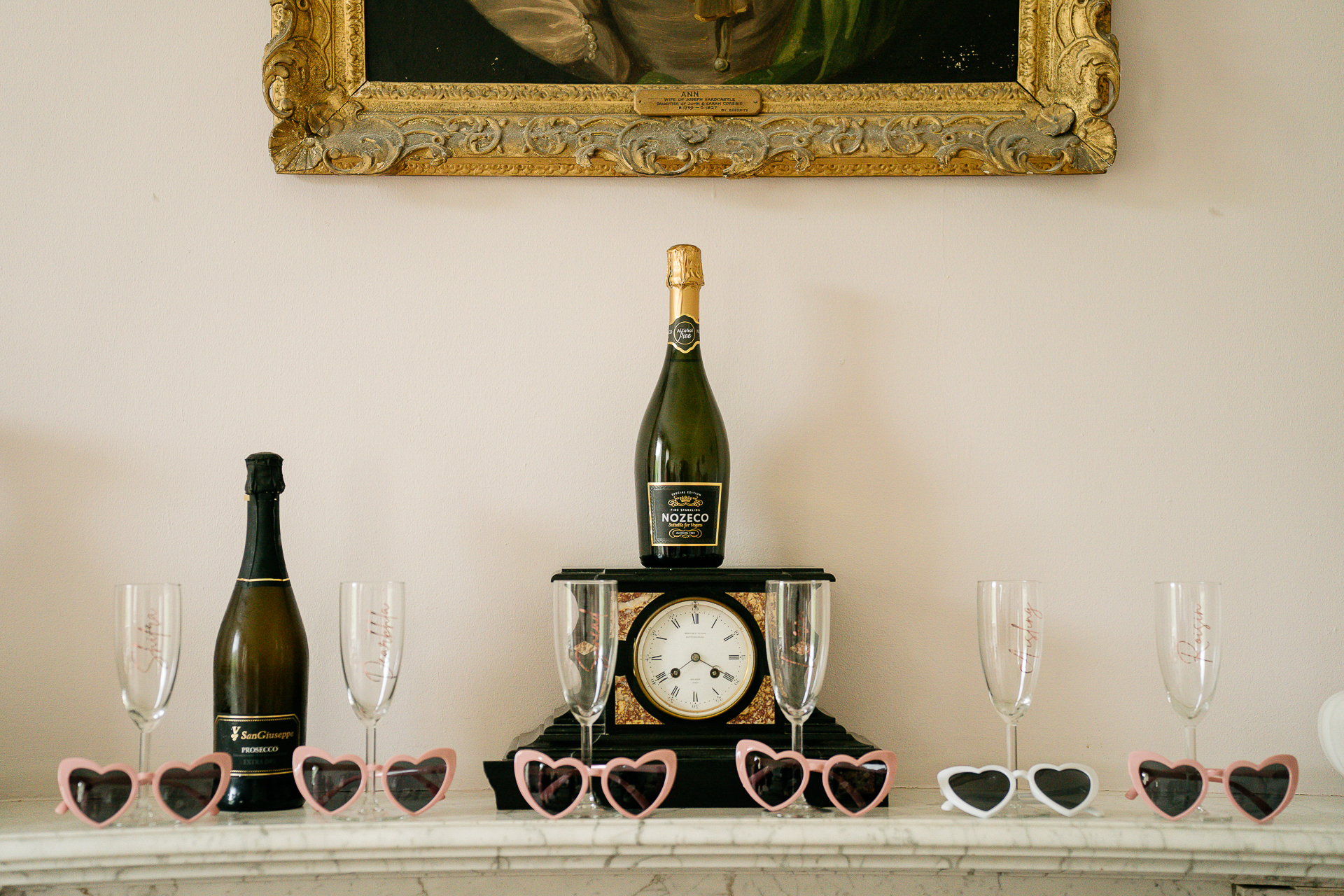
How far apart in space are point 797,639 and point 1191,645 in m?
0.42

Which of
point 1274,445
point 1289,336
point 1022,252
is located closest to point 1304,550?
point 1274,445

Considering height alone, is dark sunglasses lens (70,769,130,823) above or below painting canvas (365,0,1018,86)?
below

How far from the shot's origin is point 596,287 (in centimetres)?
123

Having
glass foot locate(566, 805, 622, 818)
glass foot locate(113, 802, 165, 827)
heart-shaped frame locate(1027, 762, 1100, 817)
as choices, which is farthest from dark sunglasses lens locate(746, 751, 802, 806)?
glass foot locate(113, 802, 165, 827)

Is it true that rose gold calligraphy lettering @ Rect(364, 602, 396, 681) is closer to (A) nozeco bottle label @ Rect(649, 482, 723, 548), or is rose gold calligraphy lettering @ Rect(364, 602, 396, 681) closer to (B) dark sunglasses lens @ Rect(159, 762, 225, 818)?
(B) dark sunglasses lens @ Rect(159, 762, 225, 818)

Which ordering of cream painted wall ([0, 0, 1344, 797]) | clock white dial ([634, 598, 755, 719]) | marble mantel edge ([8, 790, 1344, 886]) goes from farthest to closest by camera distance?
cream painted wall ([0, 0, 1344, 797]) < clock white dial ([634, 598, 755, 719]) < marble mantel edge ([8, 790, 1344, 886])

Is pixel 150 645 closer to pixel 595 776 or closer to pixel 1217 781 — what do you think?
pixel 595 776

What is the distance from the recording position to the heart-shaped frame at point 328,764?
3.11 feet

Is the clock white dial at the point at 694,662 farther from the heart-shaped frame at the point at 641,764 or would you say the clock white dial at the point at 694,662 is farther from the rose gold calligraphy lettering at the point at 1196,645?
the rose gold calligraphy lettering at the point at 1196,645

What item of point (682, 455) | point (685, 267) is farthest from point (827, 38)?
point (682, 455)

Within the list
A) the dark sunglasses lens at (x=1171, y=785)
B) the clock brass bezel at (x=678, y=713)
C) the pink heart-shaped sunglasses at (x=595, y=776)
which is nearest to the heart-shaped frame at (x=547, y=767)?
the pink heart-shaped sunglasses at (x=595, y=776)

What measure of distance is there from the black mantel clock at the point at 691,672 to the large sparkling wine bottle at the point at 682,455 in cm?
5

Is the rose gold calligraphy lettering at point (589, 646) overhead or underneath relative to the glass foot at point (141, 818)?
overhead

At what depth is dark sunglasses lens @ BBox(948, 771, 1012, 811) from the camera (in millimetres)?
959
